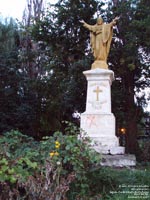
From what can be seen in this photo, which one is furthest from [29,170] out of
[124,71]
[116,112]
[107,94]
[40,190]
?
[124,71]

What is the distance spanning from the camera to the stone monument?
827 centimetres

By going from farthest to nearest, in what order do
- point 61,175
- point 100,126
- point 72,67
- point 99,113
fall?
point 72,67 < point 99,113 < point 100,126 < point 61,175

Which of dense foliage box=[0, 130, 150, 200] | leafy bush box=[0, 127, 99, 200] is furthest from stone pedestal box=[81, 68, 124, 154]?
leafy bush box=[0, 127, 99, 200]

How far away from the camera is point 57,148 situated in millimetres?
4527

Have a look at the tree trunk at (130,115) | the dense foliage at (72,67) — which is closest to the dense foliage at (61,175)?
the dense foliage at (72,67)

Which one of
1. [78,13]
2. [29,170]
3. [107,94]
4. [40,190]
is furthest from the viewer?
[78,13]

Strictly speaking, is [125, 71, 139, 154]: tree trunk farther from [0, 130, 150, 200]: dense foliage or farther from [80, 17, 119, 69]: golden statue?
[0, 130, 150, 200]: dense foliage

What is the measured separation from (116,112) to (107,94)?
4.61 meters

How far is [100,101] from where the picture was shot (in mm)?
8820

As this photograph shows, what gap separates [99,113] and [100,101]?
38cm

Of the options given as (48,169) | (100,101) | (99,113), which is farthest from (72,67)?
(48,169)

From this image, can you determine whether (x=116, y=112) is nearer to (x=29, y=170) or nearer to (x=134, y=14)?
(x=134, y=14)

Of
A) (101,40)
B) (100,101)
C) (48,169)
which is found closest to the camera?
(48,169)

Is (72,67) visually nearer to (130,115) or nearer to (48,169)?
(130,115)
